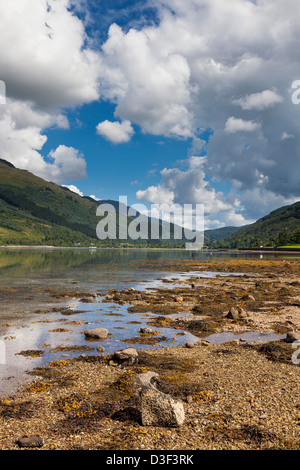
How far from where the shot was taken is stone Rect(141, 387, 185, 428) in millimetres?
10641

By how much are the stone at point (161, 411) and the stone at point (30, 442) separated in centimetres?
365

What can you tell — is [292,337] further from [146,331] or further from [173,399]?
[173,399]

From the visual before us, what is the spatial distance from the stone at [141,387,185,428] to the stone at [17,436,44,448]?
3647 mm

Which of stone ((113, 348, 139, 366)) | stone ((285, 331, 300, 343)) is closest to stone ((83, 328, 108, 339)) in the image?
stone ((113, 348, 139, 366))

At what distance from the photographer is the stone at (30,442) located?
9.51 meters

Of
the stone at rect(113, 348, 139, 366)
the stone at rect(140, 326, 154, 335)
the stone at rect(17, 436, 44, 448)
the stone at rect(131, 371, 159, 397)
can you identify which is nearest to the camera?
the stone at rect(17, 436, 44, 448)

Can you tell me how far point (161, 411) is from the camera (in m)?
10.7

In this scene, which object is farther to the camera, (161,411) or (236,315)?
(236,315)

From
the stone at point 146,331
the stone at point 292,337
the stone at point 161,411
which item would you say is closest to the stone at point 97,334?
the stone at point 146,331

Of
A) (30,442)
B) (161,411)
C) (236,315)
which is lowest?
(236,315)

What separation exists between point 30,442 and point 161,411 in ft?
14.9

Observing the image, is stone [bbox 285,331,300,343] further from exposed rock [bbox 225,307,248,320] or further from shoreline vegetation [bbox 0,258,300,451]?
exposed rock [bbox 225,307,248,320]

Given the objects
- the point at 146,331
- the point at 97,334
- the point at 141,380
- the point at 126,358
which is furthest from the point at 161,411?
the point at 146,331
